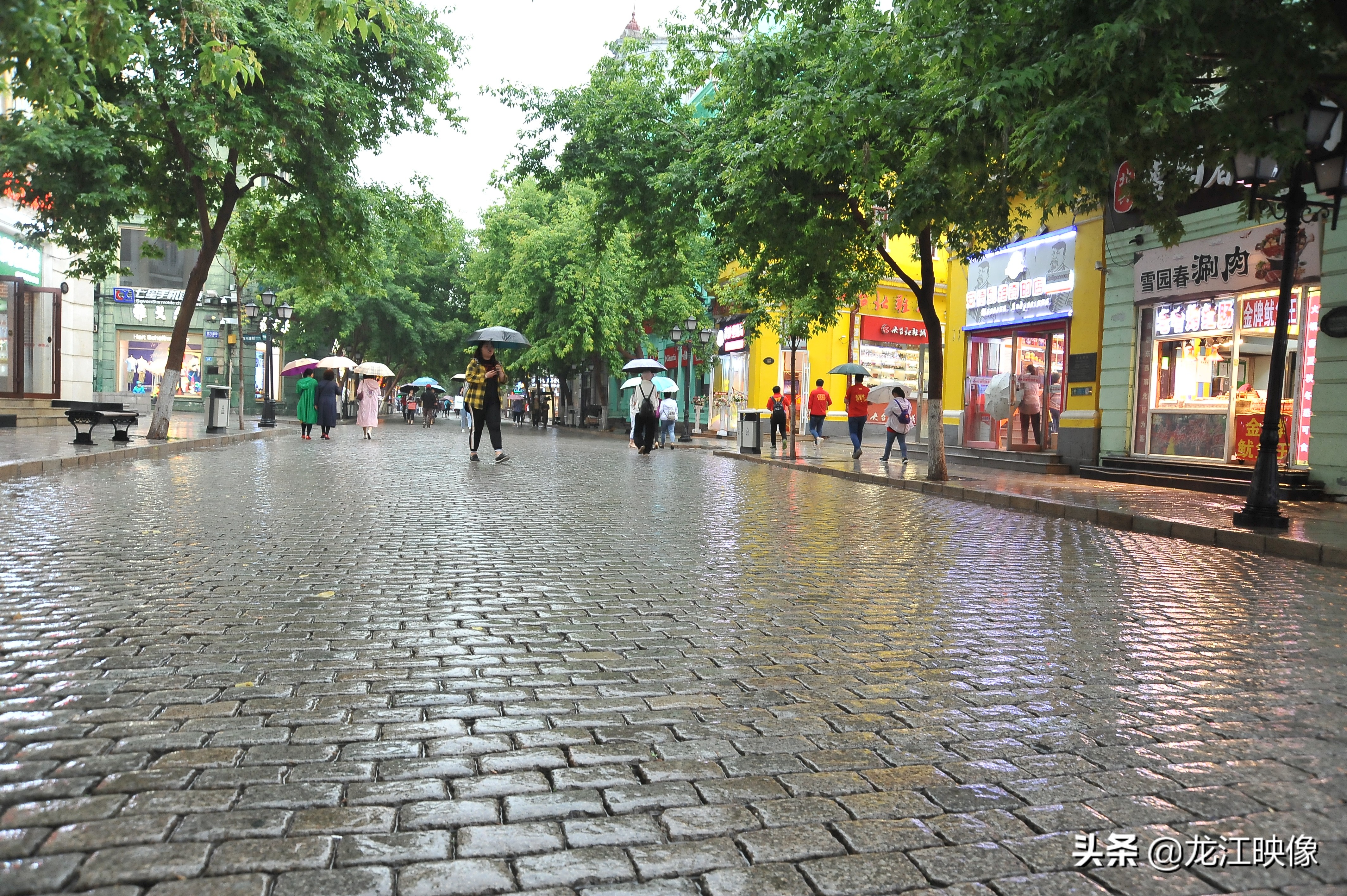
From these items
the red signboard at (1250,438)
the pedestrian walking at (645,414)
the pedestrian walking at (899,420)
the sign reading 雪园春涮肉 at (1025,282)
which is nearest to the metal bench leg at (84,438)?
the pedestrian walking at (645,414)

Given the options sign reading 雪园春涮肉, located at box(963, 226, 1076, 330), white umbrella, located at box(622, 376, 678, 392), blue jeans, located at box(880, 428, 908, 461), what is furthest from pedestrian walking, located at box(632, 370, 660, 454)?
sign reading 雪园春涮肉, located at box(963, 226, 1076, 330)

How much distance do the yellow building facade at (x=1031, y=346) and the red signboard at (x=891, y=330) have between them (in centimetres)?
1029

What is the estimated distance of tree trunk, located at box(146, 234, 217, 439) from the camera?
1948cm

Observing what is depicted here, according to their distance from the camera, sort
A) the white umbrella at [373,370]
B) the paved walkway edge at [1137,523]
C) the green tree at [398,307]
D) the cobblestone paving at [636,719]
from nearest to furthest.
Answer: the cobblestone paving at [636,719] < the paved walkway edge at [1137,523] < the green tree at [398,307] < the white umbrella at [373,370]

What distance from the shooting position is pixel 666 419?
1193 inches

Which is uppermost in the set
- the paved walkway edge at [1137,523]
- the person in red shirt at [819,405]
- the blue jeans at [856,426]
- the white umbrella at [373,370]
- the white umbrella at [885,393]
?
the white umbrella at [373,370]

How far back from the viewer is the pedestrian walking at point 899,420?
68.9 feet

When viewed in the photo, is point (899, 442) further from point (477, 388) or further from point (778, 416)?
point (477, 388)

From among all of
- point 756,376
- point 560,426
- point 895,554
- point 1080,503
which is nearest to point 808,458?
point 1080,503

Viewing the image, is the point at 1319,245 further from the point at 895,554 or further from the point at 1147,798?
the point at 1147,798

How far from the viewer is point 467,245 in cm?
5462

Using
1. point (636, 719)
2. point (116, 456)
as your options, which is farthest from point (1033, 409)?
point (636, 719)

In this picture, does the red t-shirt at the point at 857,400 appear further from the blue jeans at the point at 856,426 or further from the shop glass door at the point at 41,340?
the shop glass door at the point at 41,340

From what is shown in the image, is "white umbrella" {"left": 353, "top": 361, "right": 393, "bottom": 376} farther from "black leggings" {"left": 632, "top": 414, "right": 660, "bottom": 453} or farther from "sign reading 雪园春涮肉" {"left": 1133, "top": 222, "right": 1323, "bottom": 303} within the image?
"sign reading 雪园春涮肉" {"left": 1133, "top": 222, "right": 1323, "bottom": 303}
